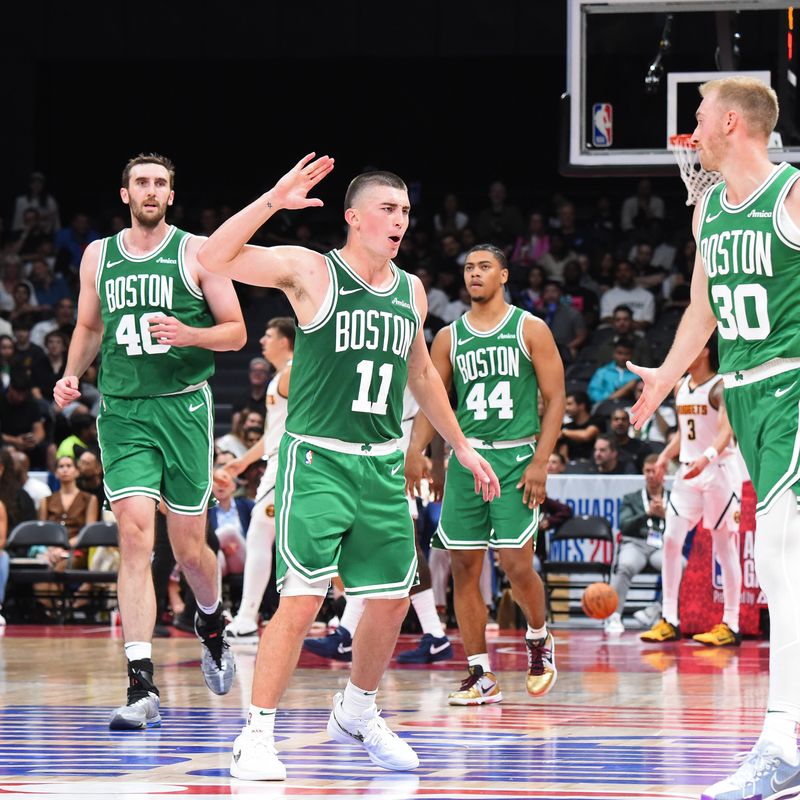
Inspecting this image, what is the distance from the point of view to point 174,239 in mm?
7145

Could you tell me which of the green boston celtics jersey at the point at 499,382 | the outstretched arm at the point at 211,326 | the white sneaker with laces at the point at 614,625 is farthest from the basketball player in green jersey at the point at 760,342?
the white sneaker with laces at the point at 614,625

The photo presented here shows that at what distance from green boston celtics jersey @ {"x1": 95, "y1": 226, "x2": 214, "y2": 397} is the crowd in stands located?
6150mm

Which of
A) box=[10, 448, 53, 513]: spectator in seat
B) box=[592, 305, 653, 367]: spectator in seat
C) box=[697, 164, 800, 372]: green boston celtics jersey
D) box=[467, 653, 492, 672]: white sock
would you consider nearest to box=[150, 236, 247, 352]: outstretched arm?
box=[467, 653, 492, 672]: white sock

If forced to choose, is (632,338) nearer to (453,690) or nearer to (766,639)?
(766,639)

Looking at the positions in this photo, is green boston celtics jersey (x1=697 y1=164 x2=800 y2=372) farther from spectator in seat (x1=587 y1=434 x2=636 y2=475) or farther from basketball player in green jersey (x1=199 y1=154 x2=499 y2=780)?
spectator in seat (x1=587 y1=434 x2=636 y2=475)

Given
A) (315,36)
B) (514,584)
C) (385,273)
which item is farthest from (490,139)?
(385,273)

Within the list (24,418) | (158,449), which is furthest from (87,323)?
(24,418)

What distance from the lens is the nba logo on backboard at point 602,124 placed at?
10734 mm

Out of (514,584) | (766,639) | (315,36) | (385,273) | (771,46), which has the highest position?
(315,36)

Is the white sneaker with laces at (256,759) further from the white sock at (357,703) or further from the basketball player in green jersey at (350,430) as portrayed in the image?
the white sock at (357,703)

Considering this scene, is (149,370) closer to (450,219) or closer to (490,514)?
(490,514)

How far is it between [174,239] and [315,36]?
53.8ft

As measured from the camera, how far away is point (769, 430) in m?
4.73

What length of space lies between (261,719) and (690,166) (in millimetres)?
5449
